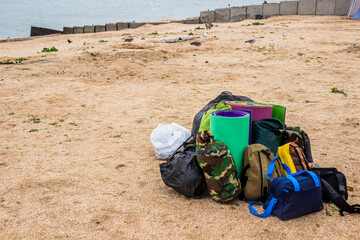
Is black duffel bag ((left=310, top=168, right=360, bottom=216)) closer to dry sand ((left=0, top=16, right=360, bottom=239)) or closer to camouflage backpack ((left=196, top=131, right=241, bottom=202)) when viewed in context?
dry sand ((left=0, top=16, right=360, bottom=239))

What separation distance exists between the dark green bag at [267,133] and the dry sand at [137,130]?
2.41ft

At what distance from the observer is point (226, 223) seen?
8.61 ft

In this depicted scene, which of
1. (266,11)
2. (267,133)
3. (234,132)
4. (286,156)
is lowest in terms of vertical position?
(286,156)

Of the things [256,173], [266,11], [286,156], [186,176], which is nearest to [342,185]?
[286,156]

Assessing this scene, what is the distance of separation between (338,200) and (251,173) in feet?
2.80

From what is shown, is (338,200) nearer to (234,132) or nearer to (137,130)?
(234,132)

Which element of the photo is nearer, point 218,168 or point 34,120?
point 218,168

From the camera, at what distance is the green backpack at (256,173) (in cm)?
285

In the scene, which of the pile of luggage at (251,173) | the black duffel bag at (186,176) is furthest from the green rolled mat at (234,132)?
the black duffel bag at (186,176)

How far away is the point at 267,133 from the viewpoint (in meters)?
3.21

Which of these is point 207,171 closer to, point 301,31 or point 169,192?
point 169,192

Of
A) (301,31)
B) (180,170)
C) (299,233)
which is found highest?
(301,31)

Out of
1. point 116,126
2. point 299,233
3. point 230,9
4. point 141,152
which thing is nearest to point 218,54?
point 116,126

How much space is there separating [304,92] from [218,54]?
5406 millimetres
